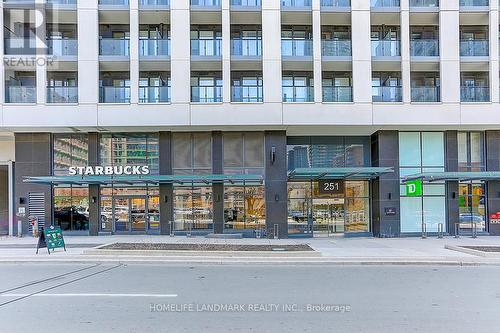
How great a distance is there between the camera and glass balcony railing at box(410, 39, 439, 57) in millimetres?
21625

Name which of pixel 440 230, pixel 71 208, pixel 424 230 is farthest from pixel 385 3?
pixel 71 208

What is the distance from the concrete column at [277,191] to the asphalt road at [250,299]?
343 inches

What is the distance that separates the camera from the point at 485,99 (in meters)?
21.5

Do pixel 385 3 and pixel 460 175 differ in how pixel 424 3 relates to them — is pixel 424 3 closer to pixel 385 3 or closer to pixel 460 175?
pixel 385 3

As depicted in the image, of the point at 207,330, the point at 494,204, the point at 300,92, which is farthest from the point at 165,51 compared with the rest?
the point at 494,204

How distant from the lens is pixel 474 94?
2172cm

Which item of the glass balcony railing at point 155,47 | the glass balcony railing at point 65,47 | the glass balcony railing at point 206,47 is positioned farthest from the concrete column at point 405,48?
the glass balcony railing at point 65,47

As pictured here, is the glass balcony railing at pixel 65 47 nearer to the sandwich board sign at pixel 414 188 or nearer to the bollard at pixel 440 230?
the sandwich board sign at pixel 414 188

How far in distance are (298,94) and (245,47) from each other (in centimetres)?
392

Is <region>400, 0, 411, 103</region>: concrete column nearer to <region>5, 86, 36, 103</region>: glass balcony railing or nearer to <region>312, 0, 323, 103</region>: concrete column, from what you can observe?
<region>312, 0, 323, 103</region>: concrete column

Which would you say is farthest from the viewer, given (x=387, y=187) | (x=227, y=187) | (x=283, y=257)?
(x=227, y=187)

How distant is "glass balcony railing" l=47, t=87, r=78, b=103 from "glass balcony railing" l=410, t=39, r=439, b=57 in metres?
18.9

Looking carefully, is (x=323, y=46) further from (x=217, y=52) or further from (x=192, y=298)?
(x=192, y=298)

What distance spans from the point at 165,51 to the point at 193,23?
2409 mm
